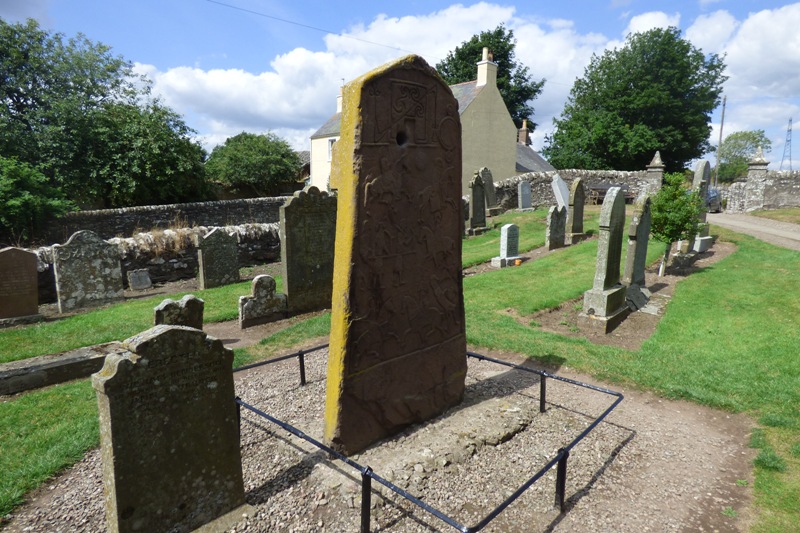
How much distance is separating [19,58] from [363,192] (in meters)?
27.0

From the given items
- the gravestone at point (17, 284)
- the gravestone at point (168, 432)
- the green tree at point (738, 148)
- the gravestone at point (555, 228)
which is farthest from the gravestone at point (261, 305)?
the green tree at point (738, 148)

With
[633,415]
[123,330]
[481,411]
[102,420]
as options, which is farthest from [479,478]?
[123,330]

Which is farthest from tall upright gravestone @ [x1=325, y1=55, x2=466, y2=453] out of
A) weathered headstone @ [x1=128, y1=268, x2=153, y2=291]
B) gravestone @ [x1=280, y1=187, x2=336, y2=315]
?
weathered headstone @ [x1=128, y1=268, x2=153, y2=291]

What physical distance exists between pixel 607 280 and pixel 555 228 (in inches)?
292

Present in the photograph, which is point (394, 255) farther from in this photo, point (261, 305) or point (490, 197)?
point (490, 197)

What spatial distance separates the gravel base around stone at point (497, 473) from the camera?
11.8ft

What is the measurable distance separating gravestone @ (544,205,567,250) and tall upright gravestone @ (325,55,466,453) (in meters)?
11.9

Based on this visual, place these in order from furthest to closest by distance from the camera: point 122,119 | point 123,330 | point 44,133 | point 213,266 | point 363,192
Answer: point 122,119
point 44,133
point 213,266
point 123,330
point 363,192

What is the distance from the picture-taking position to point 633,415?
5.40 m

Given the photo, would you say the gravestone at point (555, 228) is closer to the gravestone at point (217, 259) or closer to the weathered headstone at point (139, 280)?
the gravestone at point (217, 259)

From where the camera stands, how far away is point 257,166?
3453 cm

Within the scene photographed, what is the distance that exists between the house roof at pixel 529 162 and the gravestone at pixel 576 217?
1722 cm

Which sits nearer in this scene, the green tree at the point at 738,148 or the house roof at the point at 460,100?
the house roof at the point at 460,100

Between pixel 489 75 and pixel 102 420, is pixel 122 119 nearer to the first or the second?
pixel 489 75
